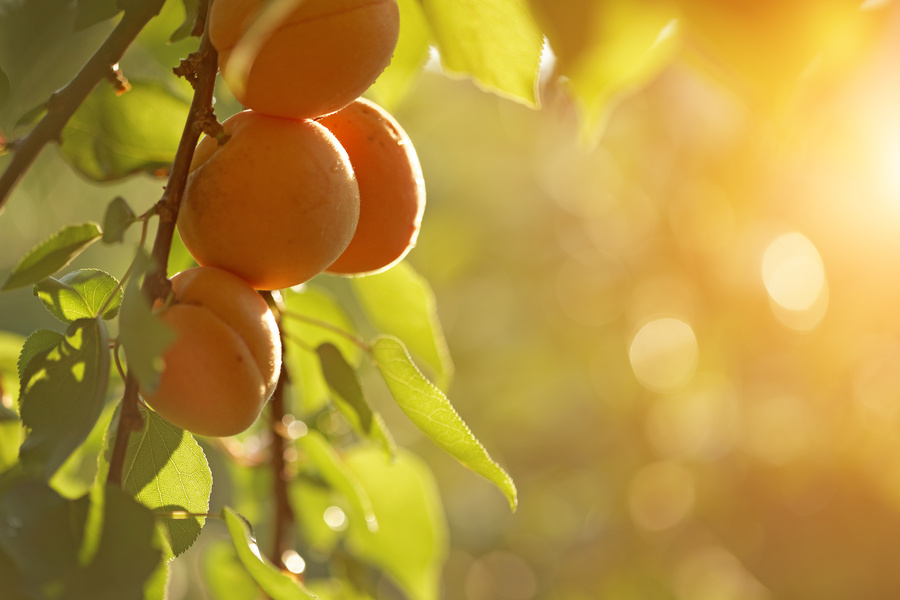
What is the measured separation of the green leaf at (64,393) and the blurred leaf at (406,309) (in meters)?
0.30

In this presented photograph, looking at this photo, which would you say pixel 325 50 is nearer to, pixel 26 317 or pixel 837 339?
pixel 837 339

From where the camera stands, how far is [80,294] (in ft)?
1.28

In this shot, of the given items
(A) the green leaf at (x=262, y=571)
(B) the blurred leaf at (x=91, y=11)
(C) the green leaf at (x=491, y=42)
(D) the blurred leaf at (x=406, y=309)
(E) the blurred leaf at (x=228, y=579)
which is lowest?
(E) the blurred leaf at (x=228, y=579)

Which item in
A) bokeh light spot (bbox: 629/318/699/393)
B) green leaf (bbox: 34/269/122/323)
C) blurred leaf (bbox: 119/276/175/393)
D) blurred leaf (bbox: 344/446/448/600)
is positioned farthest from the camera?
bokeh light spot (bbox: 629/318/699/393)

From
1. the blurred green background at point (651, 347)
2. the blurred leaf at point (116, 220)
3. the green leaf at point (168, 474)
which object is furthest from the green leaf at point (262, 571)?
the blurred green background at point (651, 347)

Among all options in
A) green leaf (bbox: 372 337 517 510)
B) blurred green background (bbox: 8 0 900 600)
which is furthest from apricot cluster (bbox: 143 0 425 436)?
blurred green background (bbox: 8 0 900 600)

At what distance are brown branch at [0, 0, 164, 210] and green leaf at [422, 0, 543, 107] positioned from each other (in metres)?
0.16

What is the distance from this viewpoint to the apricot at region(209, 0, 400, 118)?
36 cm

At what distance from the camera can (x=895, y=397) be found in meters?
1.88

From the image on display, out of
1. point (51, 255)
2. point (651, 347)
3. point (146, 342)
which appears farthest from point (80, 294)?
point (651, 347)

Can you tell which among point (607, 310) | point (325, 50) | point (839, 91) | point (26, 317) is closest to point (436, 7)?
point (325, 50)

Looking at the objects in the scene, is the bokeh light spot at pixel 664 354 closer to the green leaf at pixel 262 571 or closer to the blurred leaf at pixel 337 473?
the blurred leaf at pixel 337 473

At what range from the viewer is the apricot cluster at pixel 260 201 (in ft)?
1.13

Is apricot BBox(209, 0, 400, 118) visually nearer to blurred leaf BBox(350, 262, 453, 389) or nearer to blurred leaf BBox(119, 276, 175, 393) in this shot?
blurred leaf BBox(119, 276, 175, 393)
